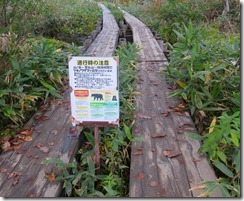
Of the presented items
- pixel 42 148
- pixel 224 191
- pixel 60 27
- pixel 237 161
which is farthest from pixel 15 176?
pixel 60 27

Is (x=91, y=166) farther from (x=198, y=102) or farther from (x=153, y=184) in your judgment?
(x=198, y=102)

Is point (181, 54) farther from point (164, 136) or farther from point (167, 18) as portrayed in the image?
point (167, 18)

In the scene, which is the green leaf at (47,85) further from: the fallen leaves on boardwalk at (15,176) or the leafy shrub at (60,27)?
the leafy shrub at (60,27)

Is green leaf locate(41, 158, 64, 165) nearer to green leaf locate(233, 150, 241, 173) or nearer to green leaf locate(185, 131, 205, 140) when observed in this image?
green leaf locate(185, 131, 205, 140)

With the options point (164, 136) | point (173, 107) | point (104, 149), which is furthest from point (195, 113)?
point (104, 149)

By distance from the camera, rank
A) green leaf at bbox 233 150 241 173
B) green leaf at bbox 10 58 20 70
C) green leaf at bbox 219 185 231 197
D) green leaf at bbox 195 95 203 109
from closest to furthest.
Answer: green leaf at bbox 219 185 231 197 → green leaf at bbox 233 150 241 173 → green leaf at bbox 195 95 203 109 → green leaf at bbox 10 58 20 70

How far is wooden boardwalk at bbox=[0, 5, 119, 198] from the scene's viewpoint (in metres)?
2.31

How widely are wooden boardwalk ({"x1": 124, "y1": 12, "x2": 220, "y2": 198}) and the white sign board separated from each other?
51 cm

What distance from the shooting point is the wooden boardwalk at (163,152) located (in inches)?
89.8

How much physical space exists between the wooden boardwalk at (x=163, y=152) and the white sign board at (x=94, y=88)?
513 mm

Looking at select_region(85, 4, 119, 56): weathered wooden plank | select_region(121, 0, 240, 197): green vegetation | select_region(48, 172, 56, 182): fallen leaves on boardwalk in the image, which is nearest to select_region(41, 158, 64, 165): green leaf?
select_region(48, 172, 56, 182): fallen leaves on boardwalk

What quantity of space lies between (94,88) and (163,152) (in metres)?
0.92

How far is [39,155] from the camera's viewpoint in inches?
110

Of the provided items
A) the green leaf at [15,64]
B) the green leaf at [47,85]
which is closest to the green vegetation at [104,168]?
the green leaf at [47,85]
